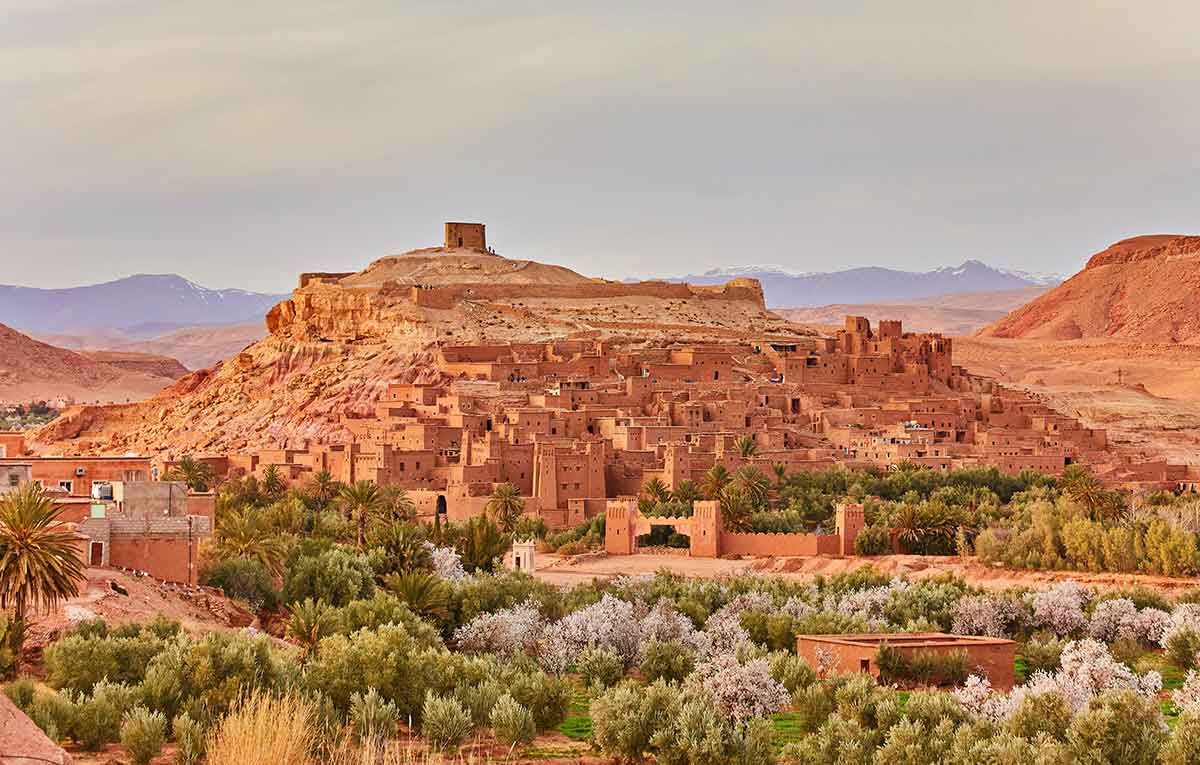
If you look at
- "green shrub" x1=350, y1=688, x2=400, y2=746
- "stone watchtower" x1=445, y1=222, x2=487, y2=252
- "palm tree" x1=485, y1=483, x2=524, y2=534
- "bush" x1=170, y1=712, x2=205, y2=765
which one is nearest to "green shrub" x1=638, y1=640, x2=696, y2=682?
"green shrub" x1=350, y1=688, x2=400, y2=746

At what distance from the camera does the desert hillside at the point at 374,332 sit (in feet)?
Answer: 214

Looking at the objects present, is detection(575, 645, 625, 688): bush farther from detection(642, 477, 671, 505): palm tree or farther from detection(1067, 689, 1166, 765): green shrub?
detection(642, 477, 671, 505): palm tree

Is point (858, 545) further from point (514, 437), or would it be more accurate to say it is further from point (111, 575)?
point (111, 575)

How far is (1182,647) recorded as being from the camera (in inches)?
1293

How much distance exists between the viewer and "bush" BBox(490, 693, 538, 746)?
22.4m

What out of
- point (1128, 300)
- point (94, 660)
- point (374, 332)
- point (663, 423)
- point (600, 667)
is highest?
point (1128, 300)

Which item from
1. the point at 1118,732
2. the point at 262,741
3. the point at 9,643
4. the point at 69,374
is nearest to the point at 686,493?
the point at 1118,732

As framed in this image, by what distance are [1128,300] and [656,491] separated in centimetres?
10066

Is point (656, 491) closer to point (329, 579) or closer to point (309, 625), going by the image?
point (329, 579)

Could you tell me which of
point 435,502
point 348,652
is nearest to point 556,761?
point 348,652

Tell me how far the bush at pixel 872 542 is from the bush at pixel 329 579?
16.3m

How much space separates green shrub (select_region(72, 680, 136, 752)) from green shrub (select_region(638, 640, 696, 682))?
9259mm

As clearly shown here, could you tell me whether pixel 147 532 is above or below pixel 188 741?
above

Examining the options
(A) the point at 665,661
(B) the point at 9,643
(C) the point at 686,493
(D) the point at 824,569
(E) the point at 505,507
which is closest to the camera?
(B) the point at 9,643
